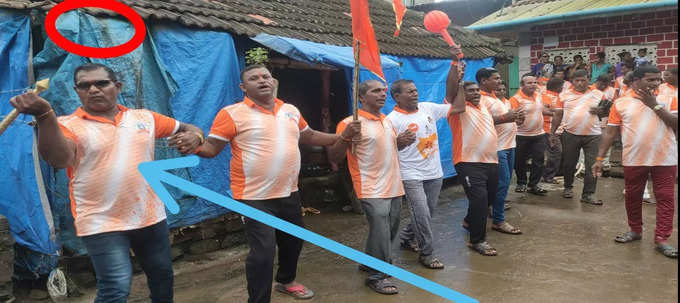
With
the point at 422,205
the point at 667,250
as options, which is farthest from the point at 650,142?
the point at 422,205

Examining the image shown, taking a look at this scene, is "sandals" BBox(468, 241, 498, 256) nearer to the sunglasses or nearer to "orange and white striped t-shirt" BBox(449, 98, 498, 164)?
"orange and white striped t-shirt" BBox(449, 98, 498, 164)

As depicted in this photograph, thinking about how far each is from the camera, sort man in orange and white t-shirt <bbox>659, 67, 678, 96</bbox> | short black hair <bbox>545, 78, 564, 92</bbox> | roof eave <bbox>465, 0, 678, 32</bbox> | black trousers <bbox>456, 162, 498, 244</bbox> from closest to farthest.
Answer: black trousers <bbox>456, 162, 498, 244</bbox> < man in orange and white t-shirt <bbox>659, 67, 678, 96</bbox> < short black hair <bbox>545, 78, 564, 92</bbox> < roof eave <bbox>465, 0, 678, 32</bbox>

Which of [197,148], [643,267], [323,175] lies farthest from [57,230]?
[643,267]

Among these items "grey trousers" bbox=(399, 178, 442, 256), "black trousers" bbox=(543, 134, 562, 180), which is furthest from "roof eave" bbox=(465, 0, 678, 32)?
"grey trousers" bbox=(399, 178, 442, 256)

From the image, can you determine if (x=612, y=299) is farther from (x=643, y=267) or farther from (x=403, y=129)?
(x=403, y=129)

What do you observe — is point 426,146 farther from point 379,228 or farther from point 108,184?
point 108,184

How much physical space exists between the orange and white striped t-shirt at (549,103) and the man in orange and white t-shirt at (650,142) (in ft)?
8.86

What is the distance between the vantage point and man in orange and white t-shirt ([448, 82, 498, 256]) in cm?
494

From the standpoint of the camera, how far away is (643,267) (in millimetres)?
4598

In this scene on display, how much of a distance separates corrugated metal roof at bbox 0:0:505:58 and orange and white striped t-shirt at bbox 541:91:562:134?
135 centimetres

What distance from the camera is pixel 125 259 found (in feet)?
9.31

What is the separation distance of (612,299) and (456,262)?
1376 millimetres

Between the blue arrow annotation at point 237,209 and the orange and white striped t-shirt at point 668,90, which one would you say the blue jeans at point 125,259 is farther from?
the orange and white striped t-shirt at point 668,90

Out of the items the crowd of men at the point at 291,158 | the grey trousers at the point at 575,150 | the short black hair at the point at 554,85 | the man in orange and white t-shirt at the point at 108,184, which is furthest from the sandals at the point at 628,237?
the man in orange and white t-shirt at the point at 108,184
